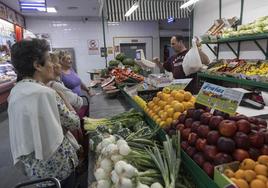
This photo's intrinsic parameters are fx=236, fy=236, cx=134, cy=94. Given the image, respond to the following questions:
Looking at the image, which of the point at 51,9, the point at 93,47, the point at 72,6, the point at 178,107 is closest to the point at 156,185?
the point at 178,107

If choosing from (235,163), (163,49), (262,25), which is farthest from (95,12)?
(235,163)

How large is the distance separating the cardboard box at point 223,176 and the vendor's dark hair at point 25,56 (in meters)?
1.25

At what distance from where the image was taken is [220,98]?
4.08 ft

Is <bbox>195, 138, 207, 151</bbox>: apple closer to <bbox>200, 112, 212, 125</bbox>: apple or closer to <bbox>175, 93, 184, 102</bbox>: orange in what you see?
<bbox>200, 112, 212, 125</bbox>: apple

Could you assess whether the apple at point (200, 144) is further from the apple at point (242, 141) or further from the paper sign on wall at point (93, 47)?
the paper sign on wall at point (93, 47)

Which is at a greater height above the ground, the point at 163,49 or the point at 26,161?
the point at 163,49

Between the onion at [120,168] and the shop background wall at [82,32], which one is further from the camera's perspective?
the shop background wall at [82,32]

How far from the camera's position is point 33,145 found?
1.44 m

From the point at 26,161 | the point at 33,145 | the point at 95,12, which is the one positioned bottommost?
the point at 26,161

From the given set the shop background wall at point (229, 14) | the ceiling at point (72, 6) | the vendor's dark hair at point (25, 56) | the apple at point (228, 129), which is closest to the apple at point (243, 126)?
the apple at point (228, 129)

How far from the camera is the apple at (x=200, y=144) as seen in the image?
109cm

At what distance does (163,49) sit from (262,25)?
7.13m

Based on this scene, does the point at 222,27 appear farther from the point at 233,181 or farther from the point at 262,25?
the point at 233,181

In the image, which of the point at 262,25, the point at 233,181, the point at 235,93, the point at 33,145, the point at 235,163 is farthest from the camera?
the point at 262,25
